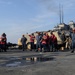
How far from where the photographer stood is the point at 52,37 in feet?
99.8

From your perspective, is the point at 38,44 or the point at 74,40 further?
the point at 38,44

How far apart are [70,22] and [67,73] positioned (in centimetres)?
3941

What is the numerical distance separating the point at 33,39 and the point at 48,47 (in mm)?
3877

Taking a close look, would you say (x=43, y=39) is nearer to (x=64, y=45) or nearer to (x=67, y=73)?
(x=64, y=45)

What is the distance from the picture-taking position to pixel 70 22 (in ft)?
162

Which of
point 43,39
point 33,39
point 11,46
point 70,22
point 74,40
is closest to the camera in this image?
point 74,40

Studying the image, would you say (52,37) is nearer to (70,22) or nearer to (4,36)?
(4,36)

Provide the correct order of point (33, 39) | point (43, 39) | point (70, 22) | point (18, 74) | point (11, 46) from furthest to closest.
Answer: point (70, 22)
point (11, 46)
point (33, 39)
point (43, 39)
point (18, 74)

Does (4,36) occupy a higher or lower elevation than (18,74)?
higher

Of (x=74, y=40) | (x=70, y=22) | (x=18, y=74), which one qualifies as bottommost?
(x=18, y=74)

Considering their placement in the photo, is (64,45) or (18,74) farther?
(64,45)

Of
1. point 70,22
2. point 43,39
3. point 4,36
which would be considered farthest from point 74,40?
point 70,22

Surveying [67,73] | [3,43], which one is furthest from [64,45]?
[67,73]

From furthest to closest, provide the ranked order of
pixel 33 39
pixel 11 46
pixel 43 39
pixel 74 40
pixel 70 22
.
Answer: pixel 70 22
pixel 11 46
pixel 33 39
pixel 43 39
pixel 74 40
